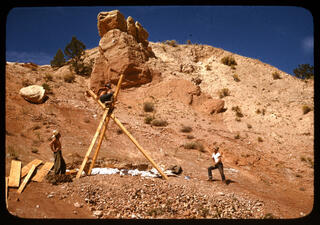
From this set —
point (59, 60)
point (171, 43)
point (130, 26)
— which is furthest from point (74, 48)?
point (171, 43)

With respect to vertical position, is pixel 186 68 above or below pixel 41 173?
above

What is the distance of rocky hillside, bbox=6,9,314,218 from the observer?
14.2 ft

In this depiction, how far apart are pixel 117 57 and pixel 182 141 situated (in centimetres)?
849

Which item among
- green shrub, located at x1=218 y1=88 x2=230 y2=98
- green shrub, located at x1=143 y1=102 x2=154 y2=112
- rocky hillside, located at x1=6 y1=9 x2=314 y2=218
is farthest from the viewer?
green shrub, located at x1=218 y1=88 x2=230 y2=98

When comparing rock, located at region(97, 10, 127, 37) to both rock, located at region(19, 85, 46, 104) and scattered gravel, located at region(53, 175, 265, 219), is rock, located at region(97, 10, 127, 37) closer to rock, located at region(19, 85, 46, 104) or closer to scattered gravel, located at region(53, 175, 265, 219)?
rock, located at region(19, 85, 46, 104)

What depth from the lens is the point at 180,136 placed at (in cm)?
1130

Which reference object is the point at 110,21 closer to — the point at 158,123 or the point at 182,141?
the point at 158,123

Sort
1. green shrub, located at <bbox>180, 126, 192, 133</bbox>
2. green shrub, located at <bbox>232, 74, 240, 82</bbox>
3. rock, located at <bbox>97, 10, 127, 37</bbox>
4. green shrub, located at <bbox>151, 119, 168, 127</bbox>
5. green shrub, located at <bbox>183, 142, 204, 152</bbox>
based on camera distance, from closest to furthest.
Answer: green shrub, located at <bbox>183, 142, 204, 152</bbox> < green shrub, located at <bbox>180, 126, 192, 133</bbox> < green shrub, located at <bbox>151, 119, 168, 127</bbox> < rock, located at <bbox>97, 10, 127, 37</bbox> < green shrub, located at <bbox>232, 74, 240, 82</bbox>

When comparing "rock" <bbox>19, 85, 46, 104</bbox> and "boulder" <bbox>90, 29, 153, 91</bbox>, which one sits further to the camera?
"boulder" <bbox>90, 29, 153, 91</bbox>

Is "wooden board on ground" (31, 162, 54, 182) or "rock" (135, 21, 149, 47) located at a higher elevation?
"rock" (135, 21, 149, 47)

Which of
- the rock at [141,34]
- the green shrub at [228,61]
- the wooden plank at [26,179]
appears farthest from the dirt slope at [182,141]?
the rock at [141,34]

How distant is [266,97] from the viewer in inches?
682

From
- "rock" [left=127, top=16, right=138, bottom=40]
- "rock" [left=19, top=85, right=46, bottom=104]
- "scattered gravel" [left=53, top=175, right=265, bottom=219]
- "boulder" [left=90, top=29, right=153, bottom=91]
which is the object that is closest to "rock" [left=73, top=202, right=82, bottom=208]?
"scattered gravel" [left=53, top=175, right=265, bottom=219]
